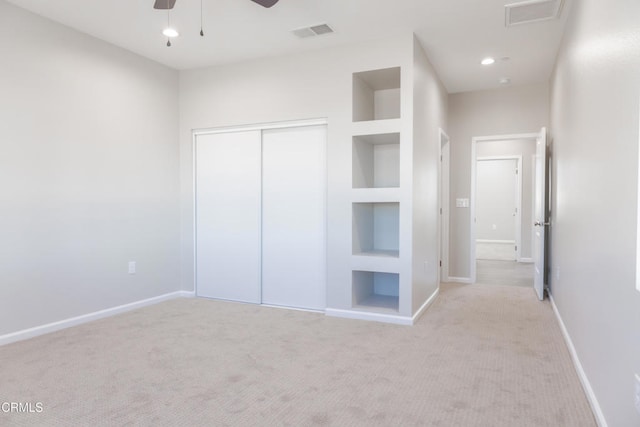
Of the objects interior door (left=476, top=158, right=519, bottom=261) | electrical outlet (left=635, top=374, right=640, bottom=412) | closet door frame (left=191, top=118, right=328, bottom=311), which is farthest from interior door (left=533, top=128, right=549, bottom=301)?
interior door (left=476, top=158, right=519, bottom=261)

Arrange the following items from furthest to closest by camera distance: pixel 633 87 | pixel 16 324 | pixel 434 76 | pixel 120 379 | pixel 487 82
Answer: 1. pixel 487 82
2. pixel 434 76
3. pixel 16 324
4. pixel 120 379
5. pixel 633 87

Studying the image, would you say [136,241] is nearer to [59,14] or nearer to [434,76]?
[59,14]

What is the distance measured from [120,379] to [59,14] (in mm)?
2957

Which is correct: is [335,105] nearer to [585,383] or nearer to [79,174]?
[79,174]

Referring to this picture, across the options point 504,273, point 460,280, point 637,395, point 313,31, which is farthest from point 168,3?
point 504,273

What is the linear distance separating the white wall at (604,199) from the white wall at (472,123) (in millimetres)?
2310

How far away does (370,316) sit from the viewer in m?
3.78

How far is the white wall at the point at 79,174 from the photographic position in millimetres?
3168

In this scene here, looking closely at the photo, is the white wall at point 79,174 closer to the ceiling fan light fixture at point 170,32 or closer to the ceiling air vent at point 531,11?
the ceiling fan light fixture at point 170,32

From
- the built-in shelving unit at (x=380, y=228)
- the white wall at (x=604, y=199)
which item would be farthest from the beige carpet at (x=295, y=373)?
the built-in shelving unit at (x=380, y=228)

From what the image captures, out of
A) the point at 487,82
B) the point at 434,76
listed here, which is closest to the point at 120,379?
the point at 434,76

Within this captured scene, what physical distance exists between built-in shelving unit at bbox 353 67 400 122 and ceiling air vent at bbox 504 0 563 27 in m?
1.00

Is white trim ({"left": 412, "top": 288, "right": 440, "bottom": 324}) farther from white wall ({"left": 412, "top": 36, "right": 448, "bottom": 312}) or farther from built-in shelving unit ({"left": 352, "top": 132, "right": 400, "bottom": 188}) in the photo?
built-in shelving unit ({"left": 352, "top": 132, "right": 400, "bottom": 188})

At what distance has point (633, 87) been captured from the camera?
5.14ft
